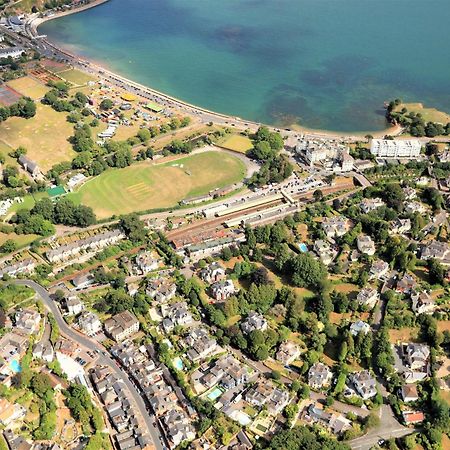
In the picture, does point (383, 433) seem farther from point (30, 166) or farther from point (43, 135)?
point (43, 135)

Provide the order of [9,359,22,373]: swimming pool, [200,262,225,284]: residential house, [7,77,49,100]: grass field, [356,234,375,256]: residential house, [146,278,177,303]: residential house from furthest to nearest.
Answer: [7,77,49,100]: grass field
[356,234,375,256]: residential house
[200,262,225,284]: residential house
[146,278,177,303]: residential house
[9,359,22,373]: swimming pool

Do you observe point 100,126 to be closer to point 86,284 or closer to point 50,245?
point 50,245

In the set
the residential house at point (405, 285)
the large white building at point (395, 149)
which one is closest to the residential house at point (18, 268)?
the residential house at point (405, 285)

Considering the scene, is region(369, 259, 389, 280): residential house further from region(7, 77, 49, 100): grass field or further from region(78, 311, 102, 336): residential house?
region(7, 77, 49, 100): grass field

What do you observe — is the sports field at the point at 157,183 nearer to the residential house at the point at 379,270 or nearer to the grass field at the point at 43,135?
the grass field at the point at 43,135

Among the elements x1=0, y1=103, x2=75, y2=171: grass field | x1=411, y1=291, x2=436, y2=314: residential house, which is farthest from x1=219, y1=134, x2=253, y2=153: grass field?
x1=411, y1=291, x2=436, y2=314: residential house

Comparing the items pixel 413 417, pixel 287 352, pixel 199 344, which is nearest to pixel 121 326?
pixel 199 344
